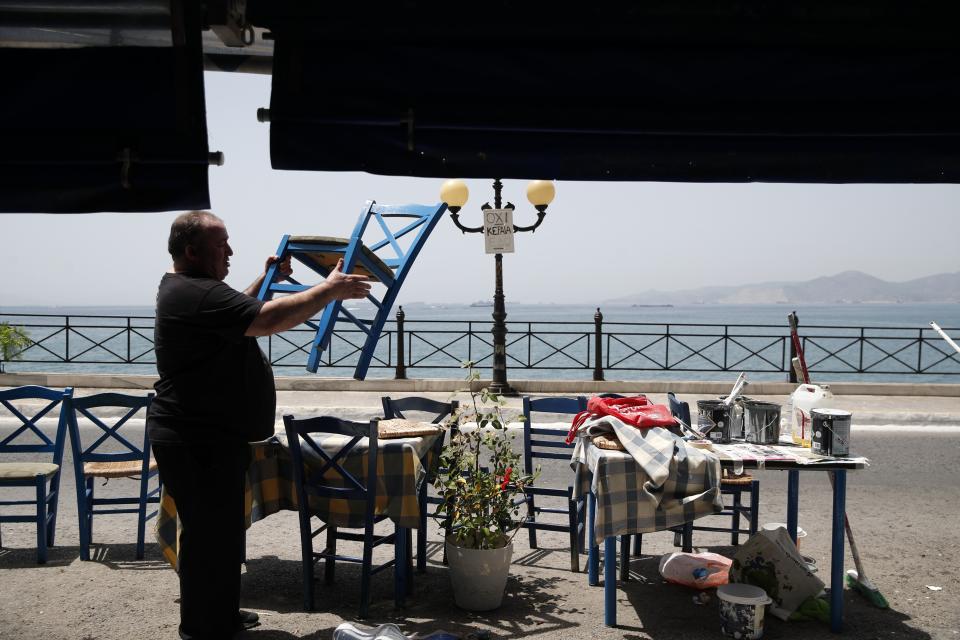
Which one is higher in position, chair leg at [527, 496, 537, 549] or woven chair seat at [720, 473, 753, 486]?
woven chair seat at [720, 473, 753, 486]

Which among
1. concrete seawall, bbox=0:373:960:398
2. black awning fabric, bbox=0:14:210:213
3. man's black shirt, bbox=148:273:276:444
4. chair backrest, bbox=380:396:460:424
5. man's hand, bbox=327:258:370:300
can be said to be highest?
black awning fabric, bbox=0:14:210:213

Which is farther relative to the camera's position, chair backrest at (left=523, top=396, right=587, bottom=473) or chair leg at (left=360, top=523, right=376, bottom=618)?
chair backrest at (left=523, top=396, right=587, bottom=473)

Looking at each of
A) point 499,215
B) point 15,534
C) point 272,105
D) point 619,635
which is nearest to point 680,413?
point 619,635

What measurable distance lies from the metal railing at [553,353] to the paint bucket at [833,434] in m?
3.27

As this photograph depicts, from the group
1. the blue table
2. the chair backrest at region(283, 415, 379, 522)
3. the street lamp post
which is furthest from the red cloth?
the street lamp post

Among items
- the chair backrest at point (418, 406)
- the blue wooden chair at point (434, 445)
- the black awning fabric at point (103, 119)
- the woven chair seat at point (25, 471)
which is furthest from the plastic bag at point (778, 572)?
the woven chair seat at point (25, 471)

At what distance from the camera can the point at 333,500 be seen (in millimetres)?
4543

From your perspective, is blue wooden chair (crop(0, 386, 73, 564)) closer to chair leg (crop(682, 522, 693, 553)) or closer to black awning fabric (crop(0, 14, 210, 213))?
black awning fabric (crop(0, 14, 210, 213))

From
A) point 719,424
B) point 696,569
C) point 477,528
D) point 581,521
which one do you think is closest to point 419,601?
point 477,528

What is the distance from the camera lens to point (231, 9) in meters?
2.75

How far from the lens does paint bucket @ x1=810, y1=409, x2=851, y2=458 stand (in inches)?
164

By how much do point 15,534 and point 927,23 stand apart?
6.62 m

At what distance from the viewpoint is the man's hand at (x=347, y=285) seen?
330 cm

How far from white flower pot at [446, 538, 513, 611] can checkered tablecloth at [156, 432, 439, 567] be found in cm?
34
